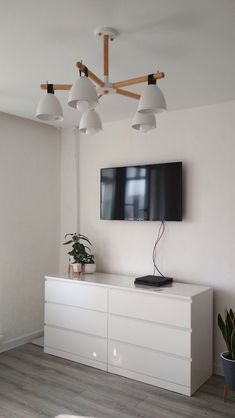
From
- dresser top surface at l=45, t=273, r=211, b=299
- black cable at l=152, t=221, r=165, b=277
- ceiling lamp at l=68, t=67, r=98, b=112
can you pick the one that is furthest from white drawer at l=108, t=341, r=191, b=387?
ceiling lamp at l=68, t=67, r=98, b=112

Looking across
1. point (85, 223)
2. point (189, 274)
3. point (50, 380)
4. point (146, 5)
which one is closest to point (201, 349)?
point (189, 274)

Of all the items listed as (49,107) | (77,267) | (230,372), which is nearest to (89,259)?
(77,267)

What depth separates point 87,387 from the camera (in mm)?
3010

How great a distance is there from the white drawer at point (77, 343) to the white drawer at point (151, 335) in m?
0.19

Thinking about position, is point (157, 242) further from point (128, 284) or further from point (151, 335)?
point (151, 335)

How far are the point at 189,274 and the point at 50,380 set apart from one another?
5.11ft

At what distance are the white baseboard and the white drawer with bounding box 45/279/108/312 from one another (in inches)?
24.6

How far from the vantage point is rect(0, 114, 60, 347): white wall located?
12.6ft

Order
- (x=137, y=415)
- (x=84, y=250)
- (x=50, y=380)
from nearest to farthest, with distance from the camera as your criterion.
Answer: (x=137, y=415) → (x=50, y=380) → (x=84, y=250)

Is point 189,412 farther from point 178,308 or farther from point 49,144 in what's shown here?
point 49,144

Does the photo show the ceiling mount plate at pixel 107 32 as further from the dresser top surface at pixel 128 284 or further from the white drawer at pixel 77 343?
the white drawer at pixel 77 343

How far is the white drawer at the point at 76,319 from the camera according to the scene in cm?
336

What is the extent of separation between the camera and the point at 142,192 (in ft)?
11.9

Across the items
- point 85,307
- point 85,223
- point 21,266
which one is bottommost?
point 85,307
